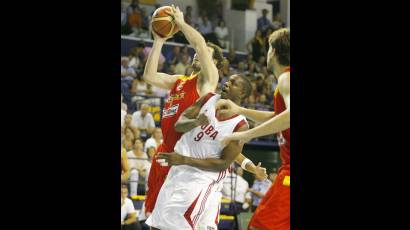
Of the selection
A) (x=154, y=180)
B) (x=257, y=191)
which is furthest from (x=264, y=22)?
(x=154, y=180)

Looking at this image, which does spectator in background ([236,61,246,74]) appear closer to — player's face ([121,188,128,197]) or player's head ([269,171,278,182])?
player's head ([269,171,278,182])

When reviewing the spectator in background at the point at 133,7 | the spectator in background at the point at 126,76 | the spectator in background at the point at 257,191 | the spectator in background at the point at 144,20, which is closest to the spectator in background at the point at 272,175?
the spectator in background at the point at 257,191

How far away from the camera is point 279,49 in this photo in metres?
5.95

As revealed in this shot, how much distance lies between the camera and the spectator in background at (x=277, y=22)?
637 cm

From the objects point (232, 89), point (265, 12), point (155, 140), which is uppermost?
point (265, 12)

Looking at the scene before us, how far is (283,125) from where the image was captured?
5754 millimetres

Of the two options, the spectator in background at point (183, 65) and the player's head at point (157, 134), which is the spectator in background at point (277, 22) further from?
the player's head at point (157, 134)

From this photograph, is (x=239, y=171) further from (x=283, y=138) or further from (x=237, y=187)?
(x=283, y=138)

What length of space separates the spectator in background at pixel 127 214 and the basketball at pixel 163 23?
1.39 m

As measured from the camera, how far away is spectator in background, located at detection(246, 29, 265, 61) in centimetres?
688

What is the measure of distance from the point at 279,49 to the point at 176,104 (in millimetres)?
1109

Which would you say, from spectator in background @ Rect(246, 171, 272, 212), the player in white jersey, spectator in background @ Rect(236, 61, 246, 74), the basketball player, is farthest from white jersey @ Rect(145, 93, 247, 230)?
spectator in background @ Rect(246, 171, 272, 212)
